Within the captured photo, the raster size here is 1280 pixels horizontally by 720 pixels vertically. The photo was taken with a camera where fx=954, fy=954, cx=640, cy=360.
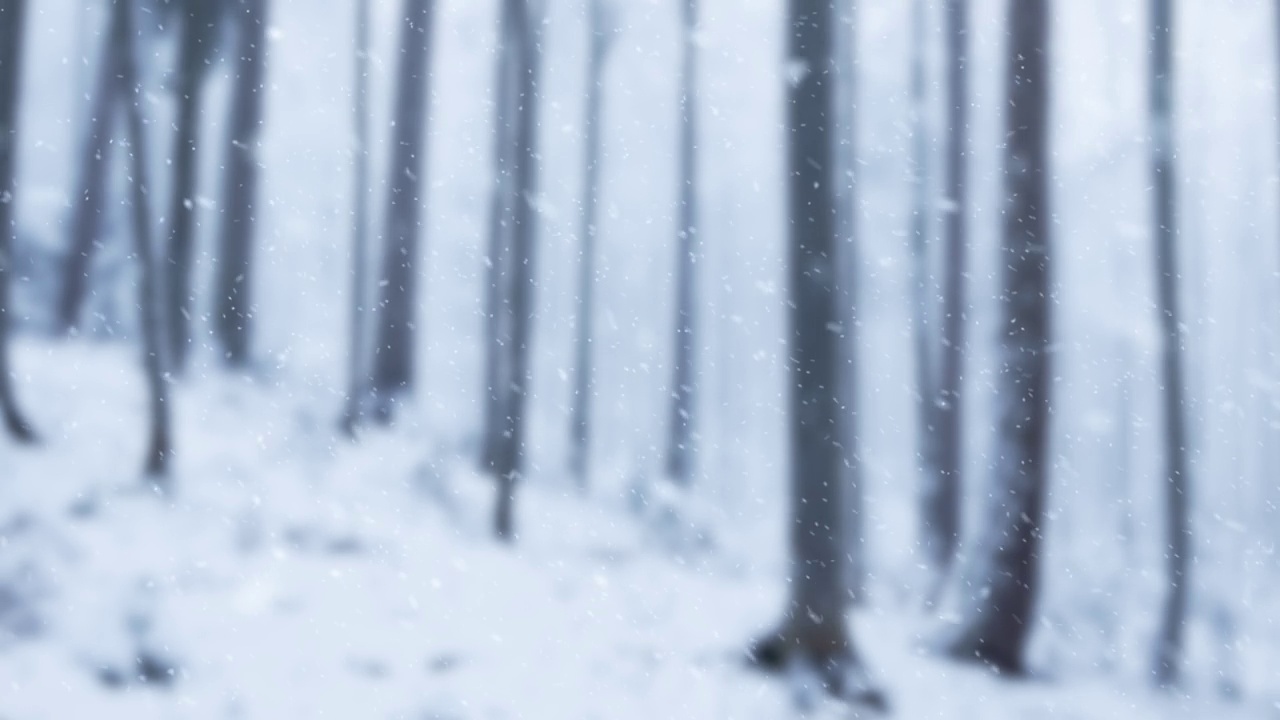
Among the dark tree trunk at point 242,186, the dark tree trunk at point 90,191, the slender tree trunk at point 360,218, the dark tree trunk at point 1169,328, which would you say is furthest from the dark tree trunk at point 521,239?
the dark tree trunk at point 1169,328

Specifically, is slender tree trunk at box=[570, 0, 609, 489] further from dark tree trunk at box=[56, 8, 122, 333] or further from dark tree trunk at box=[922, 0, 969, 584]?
dark tree trunk at box=[56, 8, 122, 333]

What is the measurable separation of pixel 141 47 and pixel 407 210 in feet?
4.69

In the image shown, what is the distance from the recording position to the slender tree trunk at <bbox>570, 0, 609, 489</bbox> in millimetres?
5430

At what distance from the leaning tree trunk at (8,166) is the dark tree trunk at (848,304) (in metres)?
3.01

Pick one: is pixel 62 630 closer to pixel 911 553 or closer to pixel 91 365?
pixel 91 365

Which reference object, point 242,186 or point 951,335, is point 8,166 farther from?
point 951,335

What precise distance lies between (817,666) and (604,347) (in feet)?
10.3

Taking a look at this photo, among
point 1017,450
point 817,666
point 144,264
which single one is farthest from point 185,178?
point 1017,450

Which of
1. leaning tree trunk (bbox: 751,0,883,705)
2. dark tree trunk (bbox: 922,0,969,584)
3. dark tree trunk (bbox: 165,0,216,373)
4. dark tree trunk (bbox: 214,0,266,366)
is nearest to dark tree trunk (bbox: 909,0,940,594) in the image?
dark tree trunk (bbox: 922,0,969,584)

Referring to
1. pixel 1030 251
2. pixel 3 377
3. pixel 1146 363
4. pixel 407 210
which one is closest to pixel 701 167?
pixel 407 210

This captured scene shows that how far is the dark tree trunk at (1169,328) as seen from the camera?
459cm

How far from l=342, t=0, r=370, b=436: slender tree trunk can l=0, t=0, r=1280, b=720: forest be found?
0.02 meters

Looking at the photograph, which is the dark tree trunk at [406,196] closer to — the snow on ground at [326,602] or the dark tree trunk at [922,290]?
the snow on ground at [326,602]

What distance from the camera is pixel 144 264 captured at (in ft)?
12.4
